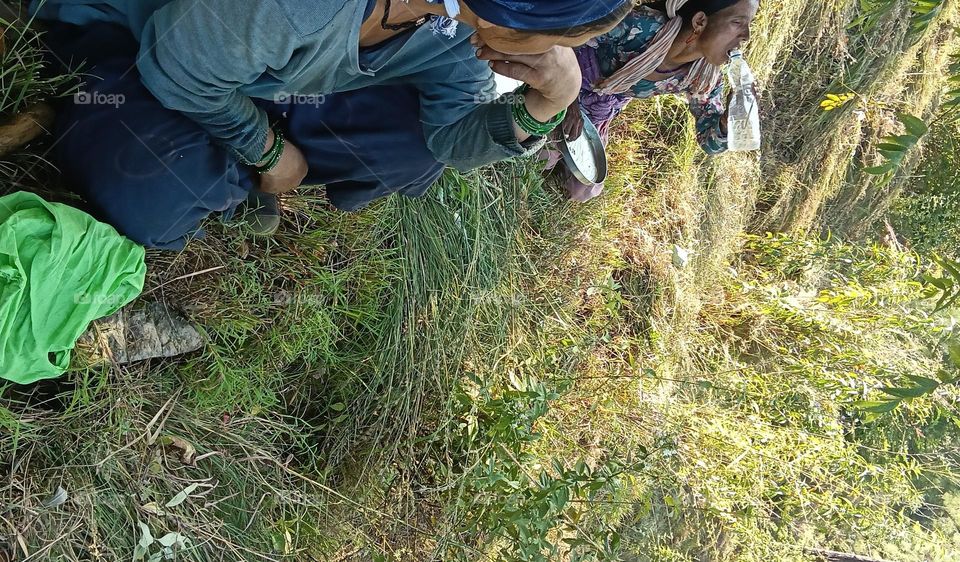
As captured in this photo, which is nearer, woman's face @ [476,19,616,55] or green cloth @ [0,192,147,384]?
woman's face @ [476,19,616,55]

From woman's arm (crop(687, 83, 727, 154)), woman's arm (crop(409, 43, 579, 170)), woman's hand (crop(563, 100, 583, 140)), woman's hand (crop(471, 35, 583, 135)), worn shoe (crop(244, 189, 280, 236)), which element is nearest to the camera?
woman's hand (crop(471, 35, 583, 135))

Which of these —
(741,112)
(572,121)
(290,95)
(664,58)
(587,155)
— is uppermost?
(290,95)

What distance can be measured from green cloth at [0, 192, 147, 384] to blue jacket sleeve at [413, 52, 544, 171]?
2.17ft

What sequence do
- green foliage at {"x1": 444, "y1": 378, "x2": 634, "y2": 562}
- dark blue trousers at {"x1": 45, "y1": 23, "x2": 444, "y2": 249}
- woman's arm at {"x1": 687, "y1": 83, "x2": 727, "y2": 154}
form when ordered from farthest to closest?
1. woman's arm at {"x1": 687, "y1": 83, "x2": 727, "y2": 154}
2. green foliage at {"x1": 444, "y1": 378, "x2": 634, "y2": 562}
3. dark blue trousers at {"x1": 45, "y1": 23, "x2": 444, "y2": 249}

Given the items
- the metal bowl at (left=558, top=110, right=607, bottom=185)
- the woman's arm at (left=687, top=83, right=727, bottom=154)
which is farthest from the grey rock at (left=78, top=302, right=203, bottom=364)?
the woman's arm at (left=687, top=83, right=727, bottom=154)

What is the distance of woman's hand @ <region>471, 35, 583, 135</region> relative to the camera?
1060 millimetres

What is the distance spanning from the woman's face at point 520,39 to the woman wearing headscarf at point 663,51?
99 centimetres

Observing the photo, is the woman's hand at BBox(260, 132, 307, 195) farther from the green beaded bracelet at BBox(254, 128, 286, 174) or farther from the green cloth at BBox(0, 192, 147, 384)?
the green cloth at BBox(0, 192, 147, 384)

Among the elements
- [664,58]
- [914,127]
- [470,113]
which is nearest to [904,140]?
[914,127]

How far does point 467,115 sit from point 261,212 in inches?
23.7

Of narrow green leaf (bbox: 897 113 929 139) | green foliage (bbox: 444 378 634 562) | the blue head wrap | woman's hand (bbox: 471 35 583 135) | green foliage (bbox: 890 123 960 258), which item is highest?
the blue head wrap

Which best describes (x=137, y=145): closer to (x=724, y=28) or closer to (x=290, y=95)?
(x=290, y=95)

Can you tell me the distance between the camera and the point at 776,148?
3.96 metres

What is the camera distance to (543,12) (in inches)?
33.2
